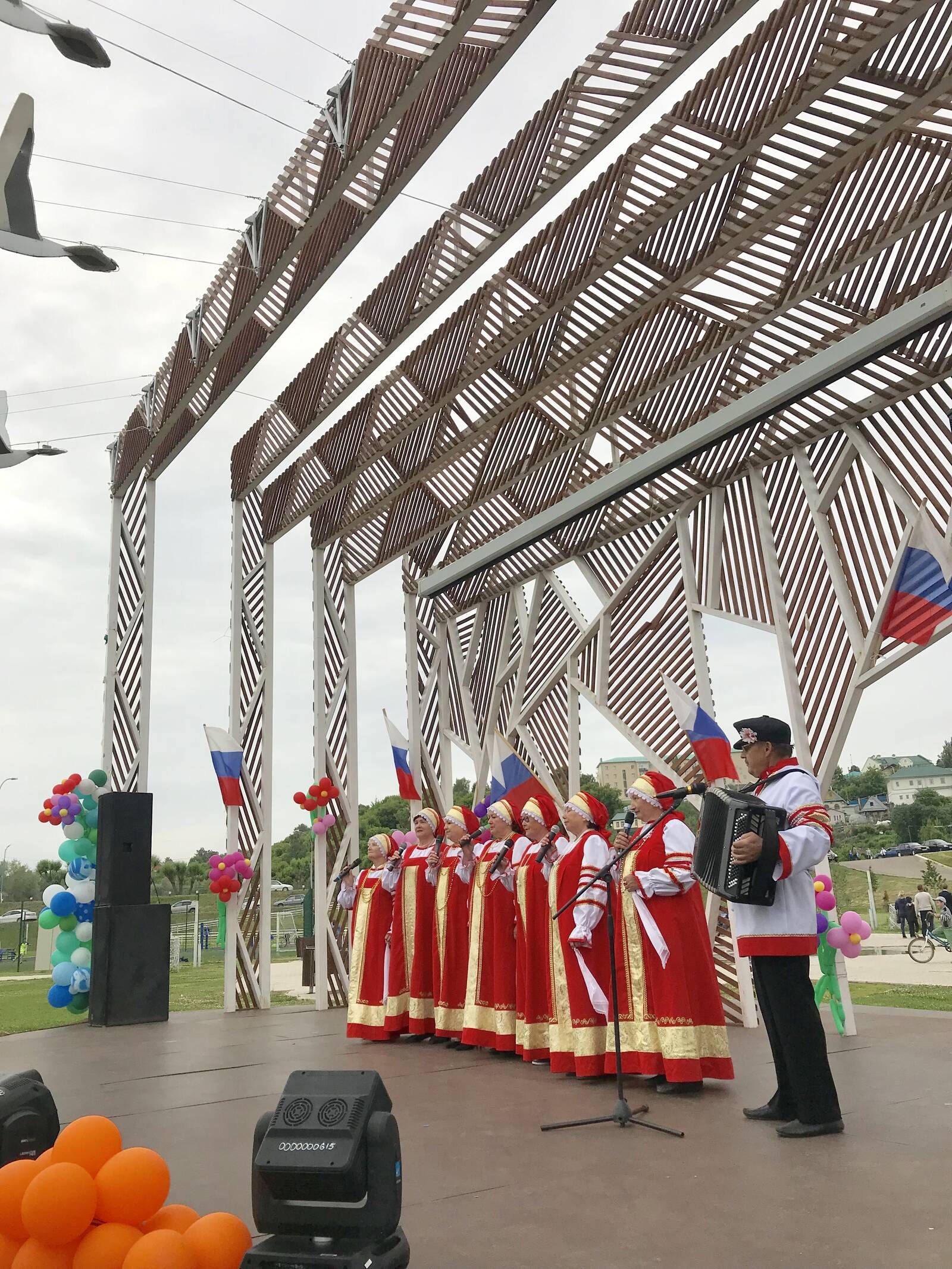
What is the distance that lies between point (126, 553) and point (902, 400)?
7870 mm

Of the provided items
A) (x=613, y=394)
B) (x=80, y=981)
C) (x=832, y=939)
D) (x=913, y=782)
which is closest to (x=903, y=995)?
(x=913, y=782)

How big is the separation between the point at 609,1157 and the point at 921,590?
12.0ft

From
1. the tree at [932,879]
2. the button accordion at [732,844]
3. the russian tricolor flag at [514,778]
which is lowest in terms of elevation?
the tree at [932,879]

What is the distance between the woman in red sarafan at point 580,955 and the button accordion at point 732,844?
4.91 feet

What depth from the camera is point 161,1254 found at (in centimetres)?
227

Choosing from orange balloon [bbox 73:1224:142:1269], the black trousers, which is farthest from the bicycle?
orange balloon [bbox 73:1224:142:1269]

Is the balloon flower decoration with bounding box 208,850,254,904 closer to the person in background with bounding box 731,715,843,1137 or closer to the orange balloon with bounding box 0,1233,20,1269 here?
the person in background with bounding box 731,715,843,1137

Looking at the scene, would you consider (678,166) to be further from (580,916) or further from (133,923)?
(133,923)

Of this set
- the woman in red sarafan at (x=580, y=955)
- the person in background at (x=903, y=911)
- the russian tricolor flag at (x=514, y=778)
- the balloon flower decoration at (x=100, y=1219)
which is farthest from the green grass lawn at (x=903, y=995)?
the balloon flower decoration at (x=100, y=1219)

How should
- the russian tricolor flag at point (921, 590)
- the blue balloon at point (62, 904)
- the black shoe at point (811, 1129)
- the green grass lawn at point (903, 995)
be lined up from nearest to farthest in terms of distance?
the black shoe at point (811, 1129)
the russian tricolor flag at point (921, 590)
the green grass lawn at point (903, 995)
the blue balloon at point (62, 904)

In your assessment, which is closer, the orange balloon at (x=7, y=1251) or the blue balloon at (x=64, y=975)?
the orange balloon at (x=7, y=1251)

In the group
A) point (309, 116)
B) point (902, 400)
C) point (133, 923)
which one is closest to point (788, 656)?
point (902, 400)

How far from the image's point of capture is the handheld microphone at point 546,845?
608cm

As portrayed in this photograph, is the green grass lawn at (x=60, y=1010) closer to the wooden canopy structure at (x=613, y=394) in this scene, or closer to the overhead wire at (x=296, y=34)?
the wooden canopy structure at (x=613, y=394)
